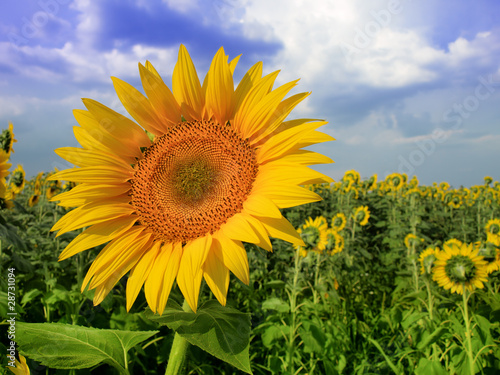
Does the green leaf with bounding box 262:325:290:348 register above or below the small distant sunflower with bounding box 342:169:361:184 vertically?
below

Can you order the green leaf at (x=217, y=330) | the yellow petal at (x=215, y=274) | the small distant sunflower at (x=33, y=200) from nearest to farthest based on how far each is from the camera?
the green leaf at (x=217, y=330)
the yellow petal at (x=215, y=274)
the small distant sunflower at (x=33, y=200)

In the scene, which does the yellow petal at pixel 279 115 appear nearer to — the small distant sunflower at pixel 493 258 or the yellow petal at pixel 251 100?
the yellow petal at pixel 251 100

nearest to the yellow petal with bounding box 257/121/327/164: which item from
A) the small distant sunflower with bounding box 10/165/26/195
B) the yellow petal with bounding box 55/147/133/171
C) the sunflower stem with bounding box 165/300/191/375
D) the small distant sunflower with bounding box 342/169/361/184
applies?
the yellow petal with bounding box 55/147/133/171

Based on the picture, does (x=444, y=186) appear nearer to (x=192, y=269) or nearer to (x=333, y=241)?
(x=333, y=241)

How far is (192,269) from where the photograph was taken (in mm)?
1182

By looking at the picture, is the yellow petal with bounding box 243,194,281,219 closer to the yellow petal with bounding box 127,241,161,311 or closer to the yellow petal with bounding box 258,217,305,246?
the yellow petal with bounding box 258,217,305,246

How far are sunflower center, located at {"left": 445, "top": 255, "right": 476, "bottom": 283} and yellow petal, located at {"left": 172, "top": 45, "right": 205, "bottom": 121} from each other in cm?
324

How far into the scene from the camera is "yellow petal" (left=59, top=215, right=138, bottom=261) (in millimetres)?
1339

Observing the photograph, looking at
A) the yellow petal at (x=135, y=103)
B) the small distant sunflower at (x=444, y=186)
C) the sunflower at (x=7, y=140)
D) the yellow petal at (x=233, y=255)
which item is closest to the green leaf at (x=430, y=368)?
the yellow petal at (x=233, y=255)

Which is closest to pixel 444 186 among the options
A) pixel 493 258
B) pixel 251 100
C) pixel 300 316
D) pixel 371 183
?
pixel 371 183

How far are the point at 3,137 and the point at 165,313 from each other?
430 centimetres

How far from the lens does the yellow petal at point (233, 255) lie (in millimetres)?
1118

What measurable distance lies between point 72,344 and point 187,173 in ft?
2.26

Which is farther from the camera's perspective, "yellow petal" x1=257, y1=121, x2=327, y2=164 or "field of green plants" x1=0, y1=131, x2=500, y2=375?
"field of green plants" x1=0, y1=131, x2=500, y2=375
